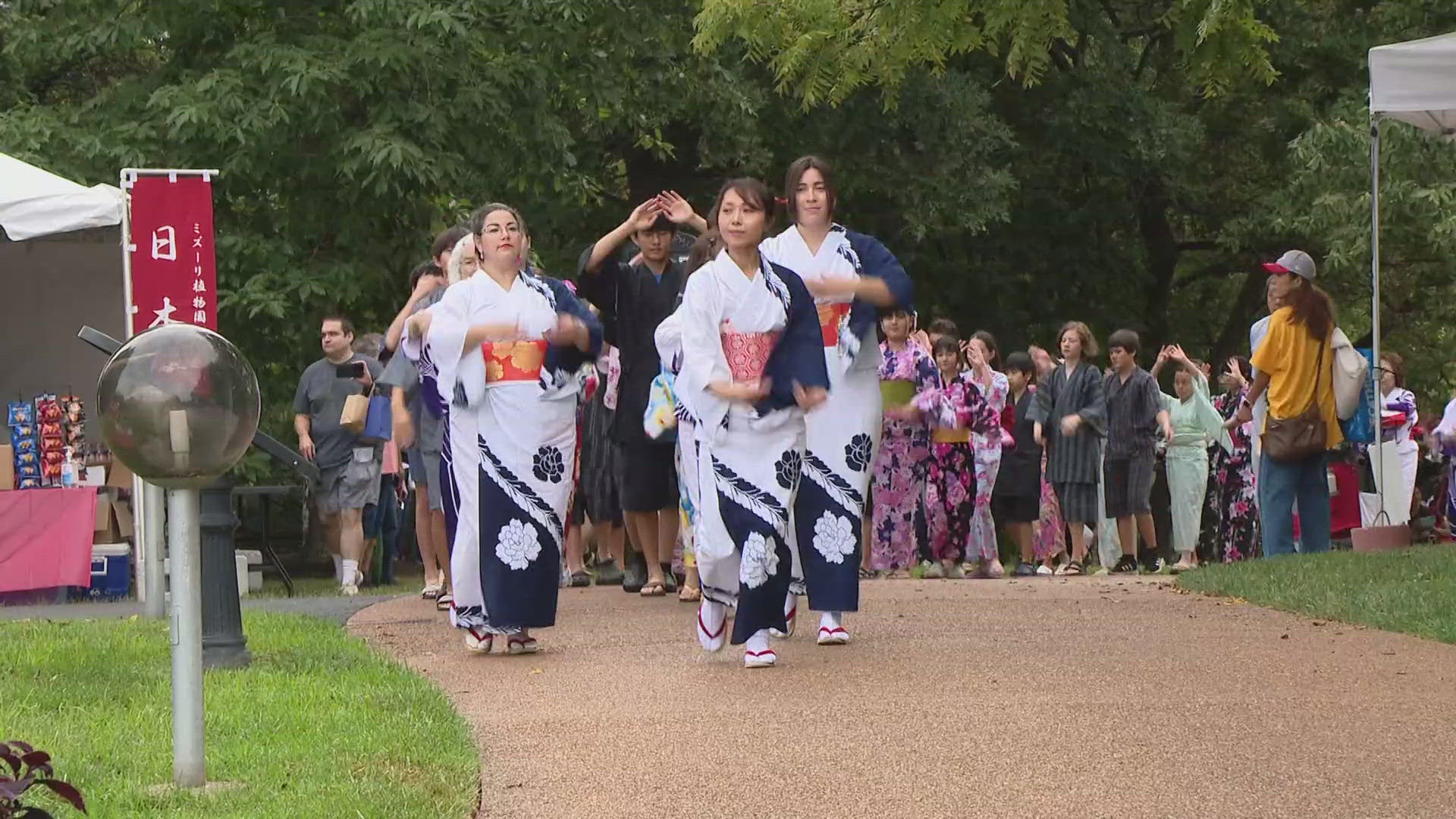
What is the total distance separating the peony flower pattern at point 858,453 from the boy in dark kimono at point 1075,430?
7.06m

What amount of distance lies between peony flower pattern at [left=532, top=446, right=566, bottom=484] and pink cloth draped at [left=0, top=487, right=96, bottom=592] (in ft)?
19.5

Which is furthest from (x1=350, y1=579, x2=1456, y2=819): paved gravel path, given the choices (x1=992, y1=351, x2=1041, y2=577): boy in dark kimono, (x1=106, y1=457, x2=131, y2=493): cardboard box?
(x1=992, y1=351, x2=1041, y2=577): boy in dark kimono

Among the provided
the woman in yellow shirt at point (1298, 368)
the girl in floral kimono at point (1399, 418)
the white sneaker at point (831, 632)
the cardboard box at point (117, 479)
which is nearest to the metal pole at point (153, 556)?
the cardboard box at point (117, 479)

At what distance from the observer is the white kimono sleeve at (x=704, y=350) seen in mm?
8148

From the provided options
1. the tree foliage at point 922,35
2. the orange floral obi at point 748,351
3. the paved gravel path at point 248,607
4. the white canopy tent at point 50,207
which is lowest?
the paved gravel path at point 248,607

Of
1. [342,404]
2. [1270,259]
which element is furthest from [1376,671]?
[1270,259]

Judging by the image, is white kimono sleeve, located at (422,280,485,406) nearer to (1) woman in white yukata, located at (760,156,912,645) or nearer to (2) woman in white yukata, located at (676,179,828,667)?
(2) woman in white yukata, located at (676,179,828,667)

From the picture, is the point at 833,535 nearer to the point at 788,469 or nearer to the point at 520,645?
the point at 788,469

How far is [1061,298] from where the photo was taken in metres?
26.0

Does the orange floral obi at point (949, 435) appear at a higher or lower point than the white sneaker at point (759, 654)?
higher

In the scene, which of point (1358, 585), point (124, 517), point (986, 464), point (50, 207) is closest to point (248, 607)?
point (50, 207)

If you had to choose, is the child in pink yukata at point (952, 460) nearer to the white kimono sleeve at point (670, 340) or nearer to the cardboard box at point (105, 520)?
the white kimono sleeve at point (670, 340)

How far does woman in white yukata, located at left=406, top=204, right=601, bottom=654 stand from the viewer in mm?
8727

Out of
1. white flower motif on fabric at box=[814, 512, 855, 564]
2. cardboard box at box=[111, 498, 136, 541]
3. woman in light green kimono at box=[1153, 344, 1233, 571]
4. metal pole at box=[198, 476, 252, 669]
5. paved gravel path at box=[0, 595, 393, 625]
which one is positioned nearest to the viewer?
metal pole at box=[198, 476, 252, 669]
